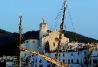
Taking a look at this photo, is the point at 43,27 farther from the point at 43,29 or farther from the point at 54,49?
the point at 54,49

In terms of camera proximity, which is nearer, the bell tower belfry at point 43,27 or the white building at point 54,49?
the white building at point 54,49

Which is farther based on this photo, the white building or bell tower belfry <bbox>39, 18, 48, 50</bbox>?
bell tower belfry <bbox>39, 18, 48, 50</bbox>

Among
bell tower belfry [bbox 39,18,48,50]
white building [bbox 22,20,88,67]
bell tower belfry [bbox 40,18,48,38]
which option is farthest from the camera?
bell tower belfry [bbox 40,18,48,38]

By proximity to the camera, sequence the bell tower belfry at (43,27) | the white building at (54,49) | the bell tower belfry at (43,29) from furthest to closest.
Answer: the bell tower belfry at (43,27)
the bell tower belfry at (43,29)
the white building at (54,49)

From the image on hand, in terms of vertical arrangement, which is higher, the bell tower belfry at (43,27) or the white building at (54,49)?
the bell tower belfry at (43,27)

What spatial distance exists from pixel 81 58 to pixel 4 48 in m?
33.7

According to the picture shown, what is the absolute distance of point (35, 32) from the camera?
133 m

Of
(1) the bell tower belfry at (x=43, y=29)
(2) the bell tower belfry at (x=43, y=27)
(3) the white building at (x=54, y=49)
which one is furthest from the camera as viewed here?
(2) the bell tower belfry at (x=43, y=27)

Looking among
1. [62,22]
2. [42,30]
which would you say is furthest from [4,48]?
[62,22]

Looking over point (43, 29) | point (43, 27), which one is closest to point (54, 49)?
point (43, 29)

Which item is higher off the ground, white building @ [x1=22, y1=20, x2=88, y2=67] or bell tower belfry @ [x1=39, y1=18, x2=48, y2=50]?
bell tower belfry @ [x1=39, y1=18, x2=48, y2=50]

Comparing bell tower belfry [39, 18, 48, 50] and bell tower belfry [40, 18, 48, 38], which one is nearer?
bell tower belfry [39, 18, 48, 50]

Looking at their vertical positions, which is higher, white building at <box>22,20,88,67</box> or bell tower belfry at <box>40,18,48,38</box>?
bell tower belfry at <box>40,18,48,38</box>

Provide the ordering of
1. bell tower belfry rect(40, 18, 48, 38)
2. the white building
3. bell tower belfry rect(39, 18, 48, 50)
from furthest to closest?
bell tower belfry rect(40, 18, 48, 38) → bell tower belfry rect(39, 18, 48, 50) → the white building
